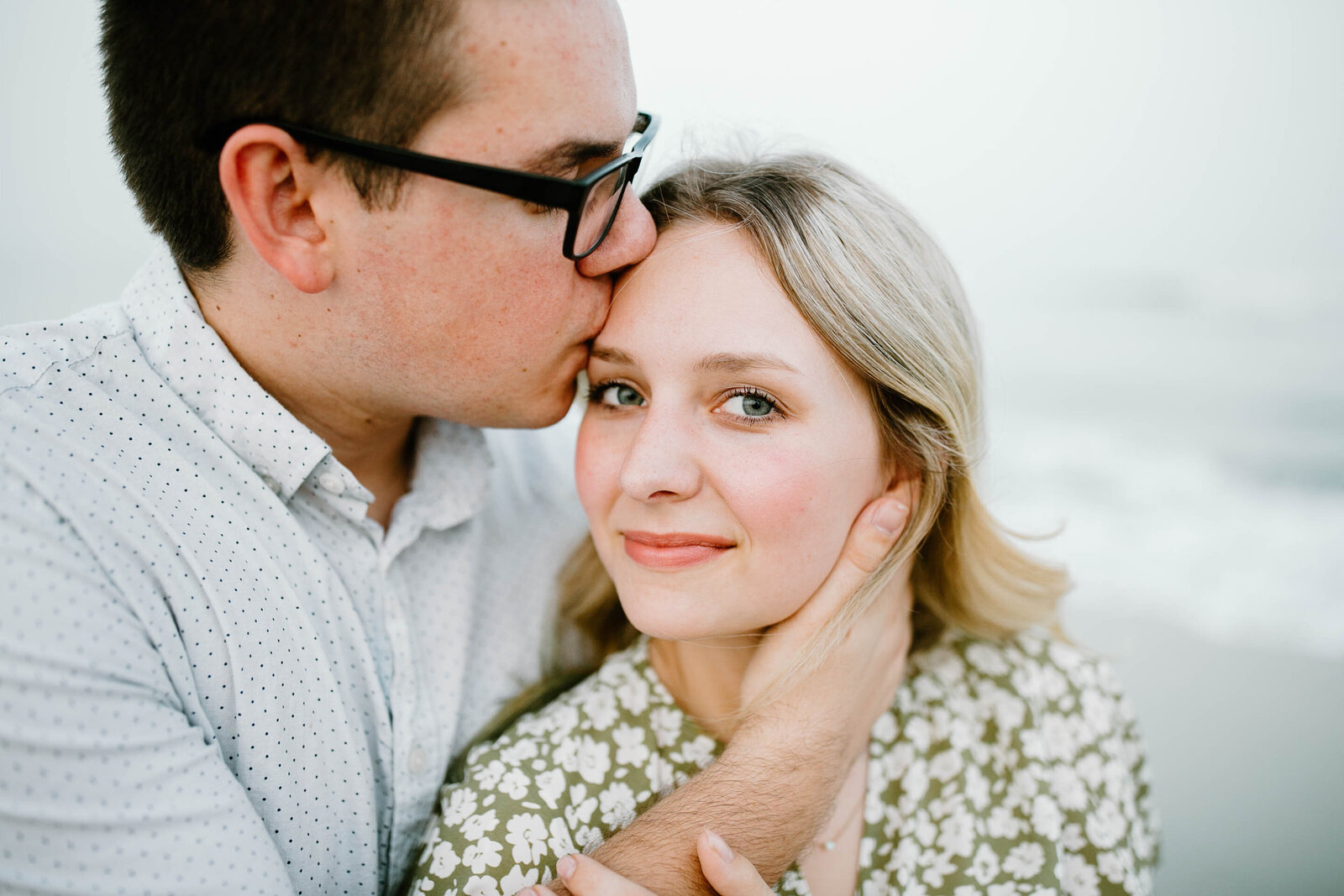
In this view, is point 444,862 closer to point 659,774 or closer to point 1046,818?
point 659,774

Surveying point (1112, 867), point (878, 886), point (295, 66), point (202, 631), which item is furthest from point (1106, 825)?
point (295, 66)

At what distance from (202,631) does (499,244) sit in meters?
0.96

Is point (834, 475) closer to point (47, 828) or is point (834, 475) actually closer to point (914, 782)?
point (914, 782)

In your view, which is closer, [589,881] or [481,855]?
[589,881]

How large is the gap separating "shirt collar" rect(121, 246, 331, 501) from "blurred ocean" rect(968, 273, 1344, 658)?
3.02 meters

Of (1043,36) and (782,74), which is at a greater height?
(1043,36)

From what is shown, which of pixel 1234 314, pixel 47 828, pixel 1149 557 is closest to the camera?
pixel 47 828

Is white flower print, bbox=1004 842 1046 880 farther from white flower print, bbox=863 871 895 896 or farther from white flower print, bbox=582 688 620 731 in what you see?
white flower print, bbox=582 688 620 731

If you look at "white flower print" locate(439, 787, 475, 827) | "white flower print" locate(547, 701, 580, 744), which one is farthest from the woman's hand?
"white flower print" locate(547, 701, 580, 744)

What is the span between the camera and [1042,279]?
5156 millimetres

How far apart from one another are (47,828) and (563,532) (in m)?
1.56

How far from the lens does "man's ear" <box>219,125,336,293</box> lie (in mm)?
1638

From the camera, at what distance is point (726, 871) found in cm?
154

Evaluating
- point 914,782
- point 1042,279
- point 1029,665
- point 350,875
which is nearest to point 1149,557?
point 1042,279
